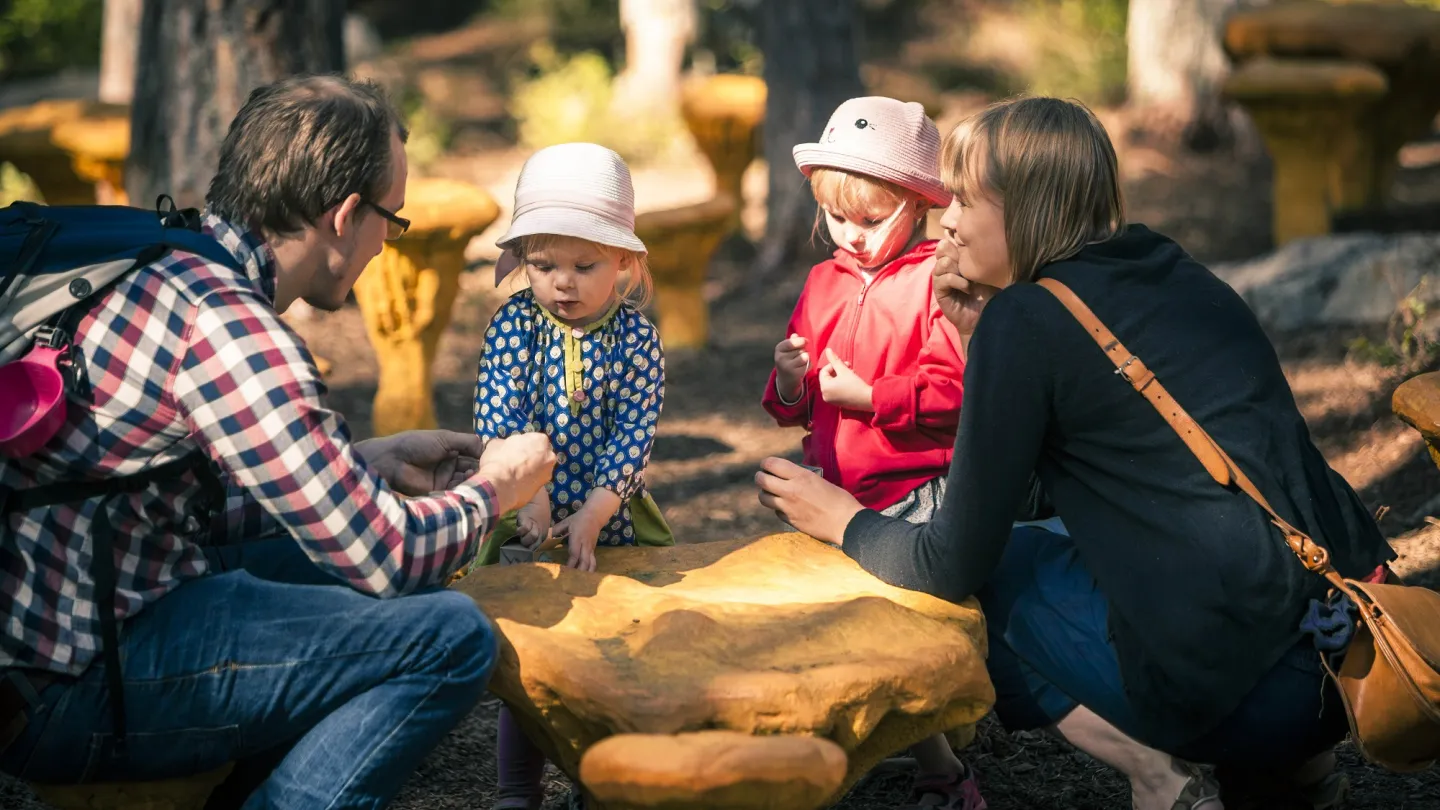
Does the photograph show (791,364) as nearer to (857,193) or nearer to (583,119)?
(857,193)

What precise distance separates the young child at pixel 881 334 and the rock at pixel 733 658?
0.44 m

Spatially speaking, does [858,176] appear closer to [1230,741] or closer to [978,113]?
[978,113]

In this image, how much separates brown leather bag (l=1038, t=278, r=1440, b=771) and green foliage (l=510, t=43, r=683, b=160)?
9.96 metres

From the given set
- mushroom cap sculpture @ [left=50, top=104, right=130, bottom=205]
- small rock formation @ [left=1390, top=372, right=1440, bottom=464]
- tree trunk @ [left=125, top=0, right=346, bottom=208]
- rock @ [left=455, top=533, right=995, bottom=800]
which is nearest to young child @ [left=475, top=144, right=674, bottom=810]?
rock @ [left=455, top=533, right=995, bottom=800]

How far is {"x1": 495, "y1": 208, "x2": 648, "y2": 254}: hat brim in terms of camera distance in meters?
3.04

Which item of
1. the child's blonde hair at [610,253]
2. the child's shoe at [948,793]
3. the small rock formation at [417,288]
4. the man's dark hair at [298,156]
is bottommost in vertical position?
the child's shoe at [948,793]

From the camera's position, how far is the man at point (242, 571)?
2336 millimetres

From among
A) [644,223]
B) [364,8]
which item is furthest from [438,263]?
[364,8]

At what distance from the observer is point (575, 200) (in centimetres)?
310

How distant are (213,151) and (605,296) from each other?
14.4 feet

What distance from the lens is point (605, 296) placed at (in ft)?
10.4

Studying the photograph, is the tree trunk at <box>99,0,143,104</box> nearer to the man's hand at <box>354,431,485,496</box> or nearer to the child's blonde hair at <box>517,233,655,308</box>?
the child's blonde hair at <box>517,233,655,308</box>

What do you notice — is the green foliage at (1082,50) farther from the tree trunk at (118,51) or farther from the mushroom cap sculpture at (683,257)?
the tree trunk at (118,51)

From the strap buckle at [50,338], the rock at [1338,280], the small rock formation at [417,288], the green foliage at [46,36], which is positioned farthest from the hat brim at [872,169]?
the green foliage at [46,36]
